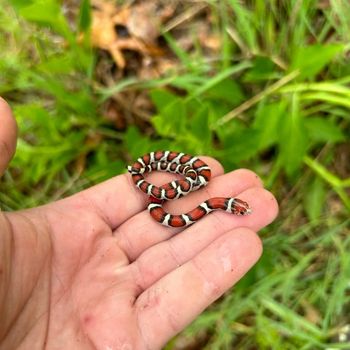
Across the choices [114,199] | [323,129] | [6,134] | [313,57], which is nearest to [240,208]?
[114,199]

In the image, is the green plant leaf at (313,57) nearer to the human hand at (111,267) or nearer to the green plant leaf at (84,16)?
the human hand at (111,267)

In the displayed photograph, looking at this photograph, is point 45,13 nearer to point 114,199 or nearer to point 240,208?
point 114,199

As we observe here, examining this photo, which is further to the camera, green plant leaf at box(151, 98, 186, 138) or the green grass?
the green grass

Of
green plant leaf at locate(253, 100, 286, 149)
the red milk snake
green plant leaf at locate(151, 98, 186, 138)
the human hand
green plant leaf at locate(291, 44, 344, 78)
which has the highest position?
green plant leaf at locate(291, 44, 344, 78)

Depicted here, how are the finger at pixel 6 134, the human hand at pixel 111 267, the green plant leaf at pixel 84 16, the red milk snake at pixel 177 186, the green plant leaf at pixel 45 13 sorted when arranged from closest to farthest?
the finger at pixel 6 134, the human hand at pixel 111 267, the red milk snake at pixel 177 186, the green plant leaf at pixel 45 13, the green plant leaf at pixel 84 16

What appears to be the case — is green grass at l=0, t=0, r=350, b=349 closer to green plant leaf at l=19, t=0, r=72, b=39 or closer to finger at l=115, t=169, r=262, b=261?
green plant leaf at l=19, t=0, r=72, b=39

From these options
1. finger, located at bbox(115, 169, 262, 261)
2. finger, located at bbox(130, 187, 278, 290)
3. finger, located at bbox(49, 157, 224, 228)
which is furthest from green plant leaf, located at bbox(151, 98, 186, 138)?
finger, located at bbox(130, 187, 278, 290)

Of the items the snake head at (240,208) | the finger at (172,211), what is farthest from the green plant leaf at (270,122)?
the snake head at (240,208)
